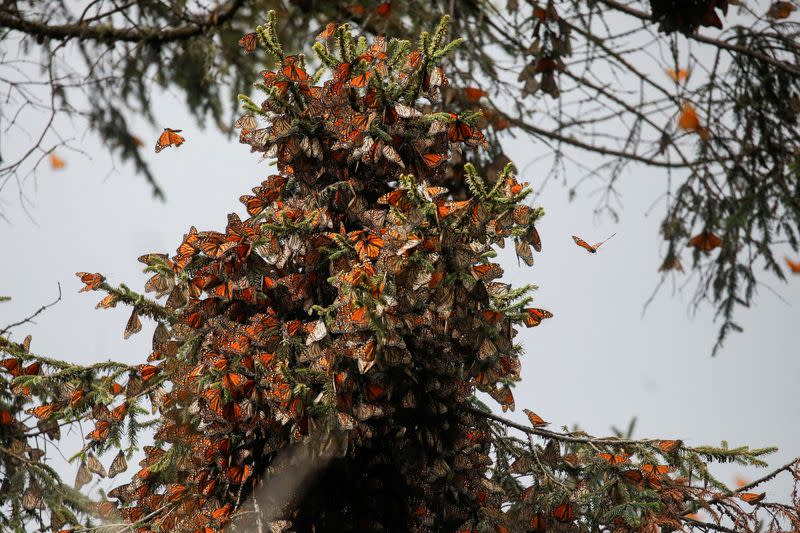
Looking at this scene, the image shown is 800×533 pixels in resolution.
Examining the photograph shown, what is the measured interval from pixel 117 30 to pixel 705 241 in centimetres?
404

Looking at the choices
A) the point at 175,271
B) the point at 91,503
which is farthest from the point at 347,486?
the point at 91,503

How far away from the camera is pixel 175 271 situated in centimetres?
266

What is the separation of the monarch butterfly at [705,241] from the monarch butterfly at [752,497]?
9.79 ft

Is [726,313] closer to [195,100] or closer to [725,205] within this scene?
[725,205]

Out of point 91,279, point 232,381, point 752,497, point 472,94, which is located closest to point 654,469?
point 752,497

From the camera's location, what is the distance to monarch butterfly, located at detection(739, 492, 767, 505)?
2934 mm

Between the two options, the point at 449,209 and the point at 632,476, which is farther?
the point at 632,476

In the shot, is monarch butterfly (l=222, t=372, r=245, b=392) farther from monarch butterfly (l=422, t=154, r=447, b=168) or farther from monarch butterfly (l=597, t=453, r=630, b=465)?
monarch butterfly (l=597, t=453, r=630, b=465)

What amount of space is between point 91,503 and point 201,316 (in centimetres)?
106

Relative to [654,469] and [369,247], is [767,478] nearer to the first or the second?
[654,469]

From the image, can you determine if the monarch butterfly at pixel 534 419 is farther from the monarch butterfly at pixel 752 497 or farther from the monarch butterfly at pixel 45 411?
the monarch butterfly at pixel 45 411

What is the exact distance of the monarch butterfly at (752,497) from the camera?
9.62 ft

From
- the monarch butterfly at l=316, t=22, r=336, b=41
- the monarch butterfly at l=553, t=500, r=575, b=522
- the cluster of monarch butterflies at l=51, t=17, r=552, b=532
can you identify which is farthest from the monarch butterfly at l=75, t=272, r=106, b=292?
the monarch butterfly at l=553, t=500, r=575, b=522

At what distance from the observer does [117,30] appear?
17.8 ft
